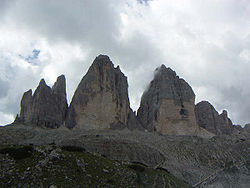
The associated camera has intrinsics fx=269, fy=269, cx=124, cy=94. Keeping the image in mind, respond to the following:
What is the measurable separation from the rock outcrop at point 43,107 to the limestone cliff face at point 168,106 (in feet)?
105

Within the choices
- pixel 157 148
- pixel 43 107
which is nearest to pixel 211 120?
pixel 157 148

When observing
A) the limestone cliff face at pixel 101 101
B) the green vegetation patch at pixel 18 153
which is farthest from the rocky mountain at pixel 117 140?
the limestone cliff face at pixel 101 101

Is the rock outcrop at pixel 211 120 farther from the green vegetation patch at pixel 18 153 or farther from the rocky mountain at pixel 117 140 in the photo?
the green vegetation patch at pixel 18 153

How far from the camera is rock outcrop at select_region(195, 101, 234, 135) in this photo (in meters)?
110

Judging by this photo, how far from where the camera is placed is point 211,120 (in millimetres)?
112000

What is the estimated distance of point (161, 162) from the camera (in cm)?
6091

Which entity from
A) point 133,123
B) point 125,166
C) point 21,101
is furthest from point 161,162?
point 21,101

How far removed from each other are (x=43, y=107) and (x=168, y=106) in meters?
45.1

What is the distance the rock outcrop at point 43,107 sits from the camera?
3199 inches

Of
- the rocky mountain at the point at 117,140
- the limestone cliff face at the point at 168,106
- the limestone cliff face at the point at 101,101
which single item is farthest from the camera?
the limestone cliff face at the point at 168,106

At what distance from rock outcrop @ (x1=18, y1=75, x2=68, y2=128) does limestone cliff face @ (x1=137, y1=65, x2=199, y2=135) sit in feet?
105

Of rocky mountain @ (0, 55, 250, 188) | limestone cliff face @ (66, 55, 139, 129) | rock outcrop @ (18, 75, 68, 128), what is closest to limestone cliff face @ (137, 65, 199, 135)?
rocky mountain @ (0, 55, 250, 188)

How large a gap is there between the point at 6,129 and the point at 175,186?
49.9 meters

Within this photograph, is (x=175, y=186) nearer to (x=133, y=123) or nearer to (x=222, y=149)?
(x=222, y=149)
